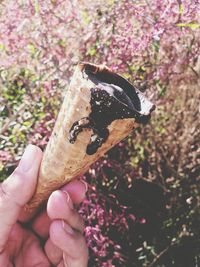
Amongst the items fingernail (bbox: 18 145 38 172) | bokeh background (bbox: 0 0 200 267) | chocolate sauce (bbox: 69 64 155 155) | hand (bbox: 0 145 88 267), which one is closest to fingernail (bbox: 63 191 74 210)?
hand (bbox: 0 145 88 267)

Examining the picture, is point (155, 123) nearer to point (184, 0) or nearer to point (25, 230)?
point (184, 0)

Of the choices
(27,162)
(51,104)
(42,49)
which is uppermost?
(27,162)

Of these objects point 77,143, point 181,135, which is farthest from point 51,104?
point 77,143

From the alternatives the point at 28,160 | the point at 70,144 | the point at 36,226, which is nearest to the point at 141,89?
the point at 36,226

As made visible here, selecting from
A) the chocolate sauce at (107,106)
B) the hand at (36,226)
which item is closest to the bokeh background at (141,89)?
the hand at (36,226)

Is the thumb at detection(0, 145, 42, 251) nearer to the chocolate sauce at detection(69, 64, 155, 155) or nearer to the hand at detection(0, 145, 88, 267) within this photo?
the hand at detection(0, 145, 88, 267)

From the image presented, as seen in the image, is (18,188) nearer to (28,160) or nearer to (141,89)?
(28,160)

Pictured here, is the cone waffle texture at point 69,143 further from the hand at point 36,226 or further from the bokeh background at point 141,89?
the bokeh background at point 141,89

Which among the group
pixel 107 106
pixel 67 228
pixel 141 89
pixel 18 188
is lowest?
pixel 141 89
